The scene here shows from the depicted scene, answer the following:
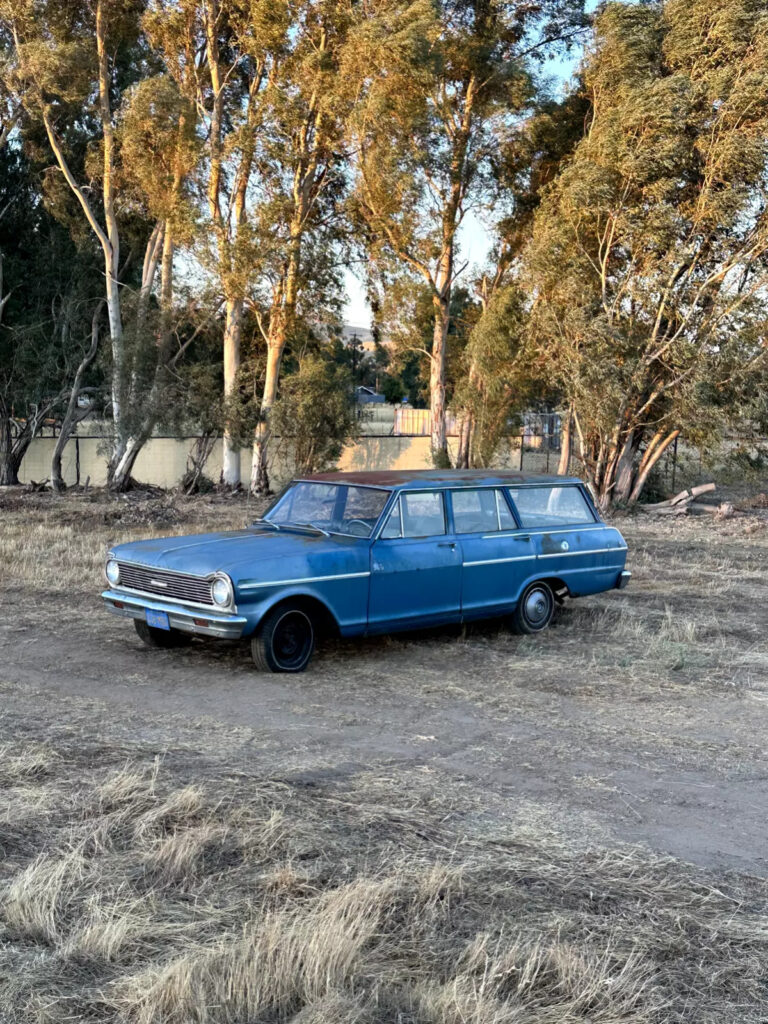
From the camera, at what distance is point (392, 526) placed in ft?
29.0

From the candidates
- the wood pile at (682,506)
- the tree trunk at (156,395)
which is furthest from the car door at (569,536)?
the tree trunk at (156,395)

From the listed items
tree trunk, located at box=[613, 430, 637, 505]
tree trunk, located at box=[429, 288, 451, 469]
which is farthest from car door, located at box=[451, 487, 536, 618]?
tree trunk, located at box=[429, 288, 451, 469]

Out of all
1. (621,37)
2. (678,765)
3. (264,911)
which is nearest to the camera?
(264,911)

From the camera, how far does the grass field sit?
140 inches

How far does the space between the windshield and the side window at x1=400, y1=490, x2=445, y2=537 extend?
203mm

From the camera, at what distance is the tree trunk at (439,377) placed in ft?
92.4

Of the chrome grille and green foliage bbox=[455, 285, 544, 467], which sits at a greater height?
green foliage bbox=[455, 285, 544, 467]

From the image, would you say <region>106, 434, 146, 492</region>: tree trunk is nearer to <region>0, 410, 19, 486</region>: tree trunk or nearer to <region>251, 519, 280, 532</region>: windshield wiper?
<region>0, 410, 19, 486</region>: tree trunk

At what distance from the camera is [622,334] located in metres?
22.4

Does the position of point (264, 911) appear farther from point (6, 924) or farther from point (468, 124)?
point (468, 124)

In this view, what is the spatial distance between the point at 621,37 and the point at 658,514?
10422 millimetres

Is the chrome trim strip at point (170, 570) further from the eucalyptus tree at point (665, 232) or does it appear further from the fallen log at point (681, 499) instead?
the fallen log at point (681, 499)

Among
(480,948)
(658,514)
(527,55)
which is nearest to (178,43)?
(527,55)

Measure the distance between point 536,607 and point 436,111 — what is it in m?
20.0
